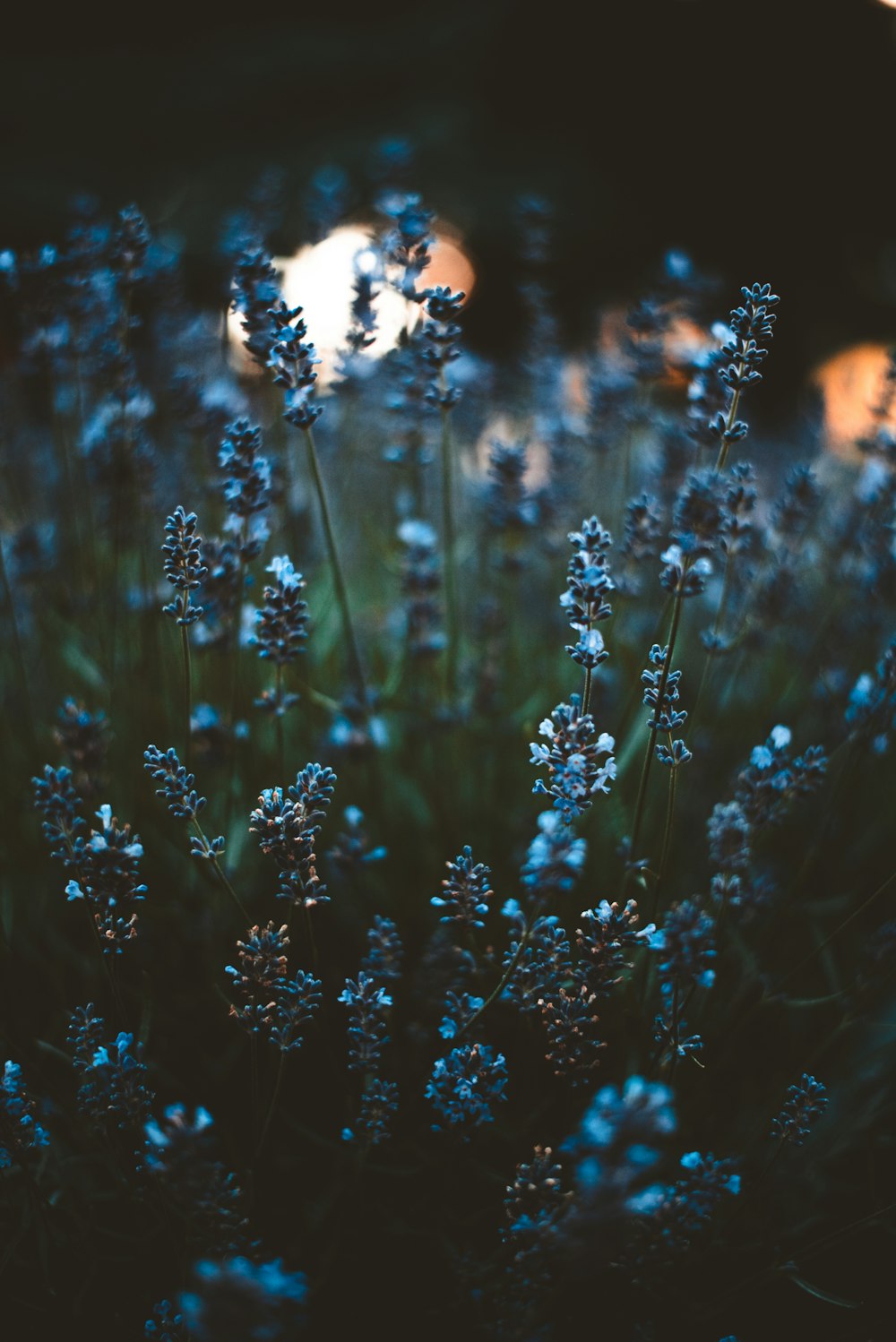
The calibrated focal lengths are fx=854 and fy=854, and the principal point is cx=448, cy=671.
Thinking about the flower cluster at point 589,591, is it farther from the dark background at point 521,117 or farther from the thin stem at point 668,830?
the dark background at point 521,117

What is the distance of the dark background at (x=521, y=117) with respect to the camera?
16.8 ft

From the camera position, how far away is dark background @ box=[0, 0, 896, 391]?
5125 mm

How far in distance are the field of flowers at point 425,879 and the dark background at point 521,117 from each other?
3347 millimetres

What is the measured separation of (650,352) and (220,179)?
205 inches

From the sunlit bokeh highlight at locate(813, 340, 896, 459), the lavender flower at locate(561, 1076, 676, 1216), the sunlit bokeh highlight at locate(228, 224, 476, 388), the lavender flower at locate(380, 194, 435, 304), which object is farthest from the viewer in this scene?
the sunlit bokeh highlight at locate(813, 340, 896, 459)

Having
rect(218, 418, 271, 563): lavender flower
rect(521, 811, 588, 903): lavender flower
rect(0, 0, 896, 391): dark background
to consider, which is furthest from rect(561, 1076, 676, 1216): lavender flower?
rect(0, 0, 896, 391): dark background

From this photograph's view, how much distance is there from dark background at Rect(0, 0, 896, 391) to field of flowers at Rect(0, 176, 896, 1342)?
3.35 meters

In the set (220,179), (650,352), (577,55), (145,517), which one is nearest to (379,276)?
(650,352)

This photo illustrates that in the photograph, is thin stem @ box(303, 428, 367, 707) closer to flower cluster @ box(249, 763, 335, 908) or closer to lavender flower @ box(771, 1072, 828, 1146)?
flower cluster @ box(249, 763, 335, 908)

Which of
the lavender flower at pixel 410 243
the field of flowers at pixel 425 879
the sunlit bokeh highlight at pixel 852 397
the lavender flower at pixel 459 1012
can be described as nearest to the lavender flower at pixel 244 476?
the field of flowers at pixel 425 879

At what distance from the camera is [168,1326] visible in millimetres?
927

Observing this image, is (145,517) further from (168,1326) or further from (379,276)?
(168,1326)

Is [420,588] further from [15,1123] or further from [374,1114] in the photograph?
[15,1123]

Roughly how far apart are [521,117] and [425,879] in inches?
255
